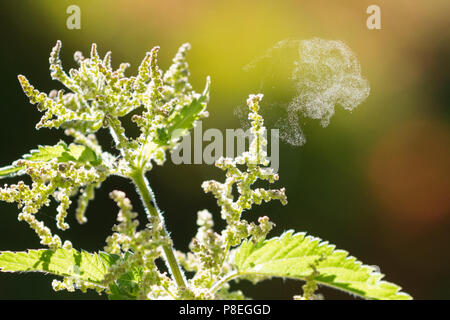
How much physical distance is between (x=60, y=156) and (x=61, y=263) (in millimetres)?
336

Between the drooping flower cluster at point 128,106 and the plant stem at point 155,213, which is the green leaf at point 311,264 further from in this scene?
the drooping flower cluster at point 128,106

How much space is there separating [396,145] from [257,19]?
9.19 ft

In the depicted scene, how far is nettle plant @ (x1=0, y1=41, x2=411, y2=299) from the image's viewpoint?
1302mm

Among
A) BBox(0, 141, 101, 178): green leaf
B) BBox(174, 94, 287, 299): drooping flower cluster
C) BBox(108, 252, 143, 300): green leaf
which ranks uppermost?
BBox(0, 141, 101, 178): green leaf

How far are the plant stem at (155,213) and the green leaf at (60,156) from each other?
0.15 metres

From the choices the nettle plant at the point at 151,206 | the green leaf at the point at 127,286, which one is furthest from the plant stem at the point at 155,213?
the green leaf at the point at 127,286

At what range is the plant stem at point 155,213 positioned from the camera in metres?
1.39

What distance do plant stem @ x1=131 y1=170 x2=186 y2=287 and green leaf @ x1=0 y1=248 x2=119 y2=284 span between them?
0.21 m

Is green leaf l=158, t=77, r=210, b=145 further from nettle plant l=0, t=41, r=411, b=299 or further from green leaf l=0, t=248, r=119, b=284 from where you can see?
green leaf l=0, t=248, r=119, b=284

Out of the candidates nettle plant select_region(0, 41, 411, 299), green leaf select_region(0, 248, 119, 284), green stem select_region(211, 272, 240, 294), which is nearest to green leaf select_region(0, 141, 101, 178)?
nettle plant select_region(0, 41, 411, 299)

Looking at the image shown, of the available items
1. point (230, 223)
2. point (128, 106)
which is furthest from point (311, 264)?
point (128, 106)

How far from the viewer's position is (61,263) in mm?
1470

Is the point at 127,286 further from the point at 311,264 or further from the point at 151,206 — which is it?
the point at 311,264
